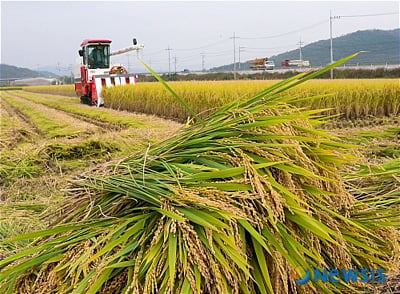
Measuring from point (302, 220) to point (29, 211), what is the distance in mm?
2409

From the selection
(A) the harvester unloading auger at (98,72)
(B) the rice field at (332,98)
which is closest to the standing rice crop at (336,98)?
(B) the rice field at (332,98)

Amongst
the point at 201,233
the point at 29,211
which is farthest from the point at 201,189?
the point at 29,211

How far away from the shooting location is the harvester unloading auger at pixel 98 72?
17.0 metres

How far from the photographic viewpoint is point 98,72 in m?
17.7

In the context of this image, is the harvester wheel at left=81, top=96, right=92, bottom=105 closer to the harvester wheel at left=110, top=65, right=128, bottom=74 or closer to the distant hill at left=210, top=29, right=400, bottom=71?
the harvester wheel at left=110, top=65, right=128, bottom=74

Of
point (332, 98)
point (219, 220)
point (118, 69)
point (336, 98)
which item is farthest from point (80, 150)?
point (118, 69)

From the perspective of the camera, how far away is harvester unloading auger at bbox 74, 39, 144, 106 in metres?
17.0

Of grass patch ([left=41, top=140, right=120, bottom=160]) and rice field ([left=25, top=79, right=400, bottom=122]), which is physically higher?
rice field ([left=25, top=79, right=400, bottom=122])

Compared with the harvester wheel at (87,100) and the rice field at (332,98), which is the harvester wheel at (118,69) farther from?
the rice field at (332,98)

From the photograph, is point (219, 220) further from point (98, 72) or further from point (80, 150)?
point (98, 72)

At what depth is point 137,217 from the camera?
5.26 feet

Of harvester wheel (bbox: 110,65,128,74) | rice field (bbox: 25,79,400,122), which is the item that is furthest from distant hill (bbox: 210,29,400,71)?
rice field (bbox: 25,79,400,122)

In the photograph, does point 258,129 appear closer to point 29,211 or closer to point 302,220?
point 302,220

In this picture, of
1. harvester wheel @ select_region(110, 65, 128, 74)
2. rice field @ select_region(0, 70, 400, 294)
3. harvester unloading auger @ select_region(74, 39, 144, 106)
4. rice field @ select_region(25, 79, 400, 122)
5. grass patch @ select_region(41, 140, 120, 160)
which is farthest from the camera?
harvester wheel @ select_region(110, 65, 128, 74)
